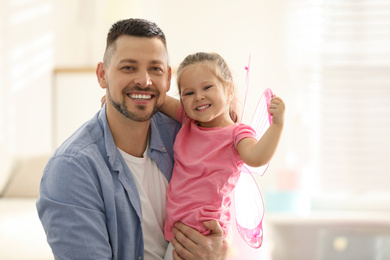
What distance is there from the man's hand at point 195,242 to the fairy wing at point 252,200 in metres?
0.16

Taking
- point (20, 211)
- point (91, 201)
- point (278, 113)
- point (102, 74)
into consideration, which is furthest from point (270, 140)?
point (20, 211)

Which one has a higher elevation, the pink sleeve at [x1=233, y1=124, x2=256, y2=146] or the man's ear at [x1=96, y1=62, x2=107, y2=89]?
the man's ear at [x1=96, y1=62, x2=107, y2=89]

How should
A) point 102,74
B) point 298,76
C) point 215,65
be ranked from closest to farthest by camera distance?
Result: point 215,65, point 102,74, point 298,76

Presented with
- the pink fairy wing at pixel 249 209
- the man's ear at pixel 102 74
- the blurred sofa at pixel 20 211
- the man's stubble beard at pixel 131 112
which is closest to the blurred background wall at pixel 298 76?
the blurred sofa at pixel 20 211

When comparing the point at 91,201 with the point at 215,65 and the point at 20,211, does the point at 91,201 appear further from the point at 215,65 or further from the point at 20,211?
the point at 20,211

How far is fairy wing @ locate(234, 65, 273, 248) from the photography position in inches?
64.3

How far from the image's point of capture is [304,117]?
140 inches

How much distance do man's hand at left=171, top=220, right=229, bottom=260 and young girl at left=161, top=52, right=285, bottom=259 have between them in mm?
21

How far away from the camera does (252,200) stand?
168 centimetres

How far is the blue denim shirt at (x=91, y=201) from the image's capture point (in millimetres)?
1457

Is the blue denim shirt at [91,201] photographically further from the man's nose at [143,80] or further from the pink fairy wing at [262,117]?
the pink fairy wing at [262,117]

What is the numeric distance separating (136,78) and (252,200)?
0.57 m

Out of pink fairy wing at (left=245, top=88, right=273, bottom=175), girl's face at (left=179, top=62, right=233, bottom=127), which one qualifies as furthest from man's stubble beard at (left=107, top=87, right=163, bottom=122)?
pink fairy wing at (left=245, top=88, right=273, bottom=175)

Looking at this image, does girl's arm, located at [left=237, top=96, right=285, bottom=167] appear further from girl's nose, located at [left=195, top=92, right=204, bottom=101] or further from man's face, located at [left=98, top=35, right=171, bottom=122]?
man's face, located at [left=98, top=35, right=171, bottom=122]
